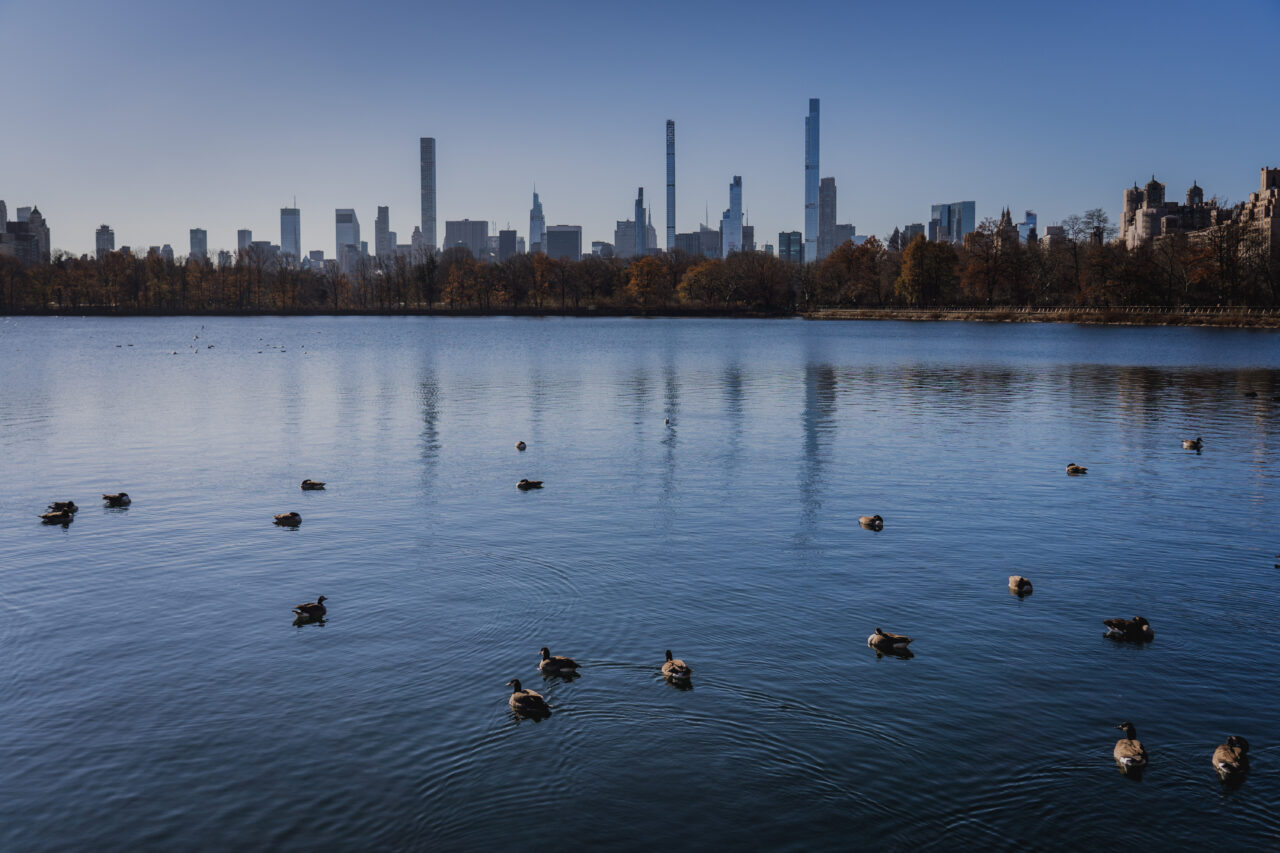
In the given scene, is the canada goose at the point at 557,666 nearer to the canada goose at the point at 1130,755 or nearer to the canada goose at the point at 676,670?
the canada goose at the point at 676,670

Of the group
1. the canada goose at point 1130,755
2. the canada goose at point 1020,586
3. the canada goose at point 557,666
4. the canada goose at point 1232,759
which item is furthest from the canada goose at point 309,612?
the canada goose at point 1232,759

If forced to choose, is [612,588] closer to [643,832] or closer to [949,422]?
[643,832]

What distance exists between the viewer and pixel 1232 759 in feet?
40.5

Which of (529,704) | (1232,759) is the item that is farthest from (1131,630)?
(529,704)

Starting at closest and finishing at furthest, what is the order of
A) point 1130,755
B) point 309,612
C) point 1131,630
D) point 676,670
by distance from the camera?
point 1130,755 < point 676,670 < point 1131,630 < point 309,612

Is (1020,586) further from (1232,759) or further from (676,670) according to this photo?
(676,670)

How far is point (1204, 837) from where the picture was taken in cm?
1116

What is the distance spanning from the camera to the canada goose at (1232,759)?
12281 millimetres

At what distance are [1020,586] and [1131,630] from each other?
282cm

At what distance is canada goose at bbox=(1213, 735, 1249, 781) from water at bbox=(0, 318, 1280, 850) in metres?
0.17

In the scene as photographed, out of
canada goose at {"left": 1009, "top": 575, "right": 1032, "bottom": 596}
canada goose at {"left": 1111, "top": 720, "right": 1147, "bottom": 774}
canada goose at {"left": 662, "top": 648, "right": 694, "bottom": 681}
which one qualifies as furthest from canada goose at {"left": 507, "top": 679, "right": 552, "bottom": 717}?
canada goose at {"left": 1009, "top": 575, "right": 1032, "bottom": 596}

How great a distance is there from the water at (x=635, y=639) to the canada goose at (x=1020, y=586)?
1.28 ft

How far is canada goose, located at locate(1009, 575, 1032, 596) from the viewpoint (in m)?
19.5

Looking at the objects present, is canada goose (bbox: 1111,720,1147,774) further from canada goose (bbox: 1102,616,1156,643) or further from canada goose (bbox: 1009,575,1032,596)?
canada goose (bbox: 1009,575,1032,596)
